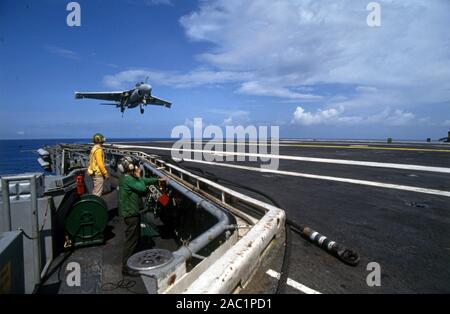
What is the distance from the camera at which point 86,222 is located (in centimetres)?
646

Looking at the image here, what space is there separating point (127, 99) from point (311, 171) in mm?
28660

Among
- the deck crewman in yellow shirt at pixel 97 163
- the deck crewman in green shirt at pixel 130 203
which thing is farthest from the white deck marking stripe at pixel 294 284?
the deck crewman in yellow shirt at pixel 97 163

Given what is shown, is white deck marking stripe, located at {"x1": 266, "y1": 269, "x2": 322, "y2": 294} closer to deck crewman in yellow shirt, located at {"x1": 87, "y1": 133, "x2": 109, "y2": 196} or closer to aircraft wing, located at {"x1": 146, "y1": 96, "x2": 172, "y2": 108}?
deck crewman in yellow shirt, located at {"x1": 87, "y1": 133, "x2": 109, "y2": 196}

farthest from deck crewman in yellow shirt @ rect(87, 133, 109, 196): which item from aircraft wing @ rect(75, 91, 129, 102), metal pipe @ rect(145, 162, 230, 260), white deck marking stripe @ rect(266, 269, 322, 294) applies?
aircraft wing @ rect(75, 91, 129, 102)

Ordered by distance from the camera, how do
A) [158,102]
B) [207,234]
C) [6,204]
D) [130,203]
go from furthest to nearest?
[158,102]
[130,203]
[6,204]
[207,234]

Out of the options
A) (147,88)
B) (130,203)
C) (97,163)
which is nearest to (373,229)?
(130,203)

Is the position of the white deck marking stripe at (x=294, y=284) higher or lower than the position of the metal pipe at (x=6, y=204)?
lower

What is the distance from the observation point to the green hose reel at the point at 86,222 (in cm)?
633

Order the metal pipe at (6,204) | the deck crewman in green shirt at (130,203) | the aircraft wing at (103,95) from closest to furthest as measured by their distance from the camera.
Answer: the metal pipe at (6,204), the deck crewman in green shirt at (130,203), the aircraft wing at (103,95)

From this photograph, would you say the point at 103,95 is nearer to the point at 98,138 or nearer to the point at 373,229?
the point at 98,138

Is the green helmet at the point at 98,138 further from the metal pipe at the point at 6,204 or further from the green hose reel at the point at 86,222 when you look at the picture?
the metal pipe at the point at 6,204

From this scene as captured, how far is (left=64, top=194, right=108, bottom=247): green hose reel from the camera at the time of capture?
6.33 metres
